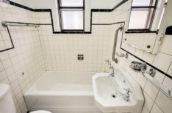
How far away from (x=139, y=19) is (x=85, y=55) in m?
1.34

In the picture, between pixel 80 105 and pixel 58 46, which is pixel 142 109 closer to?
pixel 80 105

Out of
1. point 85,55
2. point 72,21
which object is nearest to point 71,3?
point 72,21

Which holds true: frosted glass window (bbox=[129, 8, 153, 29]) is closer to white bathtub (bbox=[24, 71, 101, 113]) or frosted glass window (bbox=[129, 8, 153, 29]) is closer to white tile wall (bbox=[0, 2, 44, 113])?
white bathtub (bbox=[24, 71, 101, 113])

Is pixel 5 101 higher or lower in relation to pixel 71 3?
lower

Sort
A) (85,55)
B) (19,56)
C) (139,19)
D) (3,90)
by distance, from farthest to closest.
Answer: (85,55) → (19,56) → (139,19) → (3,90)

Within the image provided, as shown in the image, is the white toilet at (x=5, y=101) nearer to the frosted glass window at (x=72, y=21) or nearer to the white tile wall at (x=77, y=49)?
the white tile wall at (x=77, y=49)

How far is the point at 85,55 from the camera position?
2.11 meters

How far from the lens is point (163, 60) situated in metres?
0.64

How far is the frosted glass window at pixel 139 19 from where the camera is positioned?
0.82 meters

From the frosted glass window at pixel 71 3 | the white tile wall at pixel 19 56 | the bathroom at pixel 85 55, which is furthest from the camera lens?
the frosted glass window at pixel 71 3

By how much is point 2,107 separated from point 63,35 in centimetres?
148

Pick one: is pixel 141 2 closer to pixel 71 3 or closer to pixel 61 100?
pixel 71 3

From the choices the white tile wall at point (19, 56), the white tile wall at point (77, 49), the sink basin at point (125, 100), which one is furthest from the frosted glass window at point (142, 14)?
the white tile wall at point (19, 56)

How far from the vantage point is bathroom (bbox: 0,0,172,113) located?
2.35 feet
